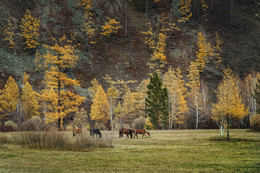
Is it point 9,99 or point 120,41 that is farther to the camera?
point 120,41

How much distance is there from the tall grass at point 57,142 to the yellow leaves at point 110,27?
81814 millimetres

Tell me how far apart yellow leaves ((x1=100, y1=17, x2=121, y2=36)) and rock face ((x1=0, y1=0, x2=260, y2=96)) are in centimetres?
210

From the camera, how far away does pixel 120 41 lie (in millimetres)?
99125

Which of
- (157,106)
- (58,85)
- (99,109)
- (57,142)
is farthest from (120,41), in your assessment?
(57,142)

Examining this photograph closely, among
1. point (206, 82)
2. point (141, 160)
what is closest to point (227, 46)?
point (206, 82)

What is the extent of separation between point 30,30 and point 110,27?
27723mm

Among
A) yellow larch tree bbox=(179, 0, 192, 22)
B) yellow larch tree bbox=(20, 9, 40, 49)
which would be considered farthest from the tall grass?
yellow larch tree bbox=(179, 0, 192, 22)

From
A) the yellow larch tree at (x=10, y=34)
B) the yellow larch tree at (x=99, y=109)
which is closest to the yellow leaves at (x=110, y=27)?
the yellow larch tree at (x=10, y=34)

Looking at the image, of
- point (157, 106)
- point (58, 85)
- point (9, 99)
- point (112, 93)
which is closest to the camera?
point (58, 85)

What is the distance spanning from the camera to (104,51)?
93312mm

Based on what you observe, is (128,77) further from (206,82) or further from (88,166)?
(88,166)

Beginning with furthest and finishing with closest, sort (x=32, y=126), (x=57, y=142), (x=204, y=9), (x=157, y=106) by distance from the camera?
(x=204, y=9)
(x=157, y=106)
(x=32, y=126)
(x=57, y=142)

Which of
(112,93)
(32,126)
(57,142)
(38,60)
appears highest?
(38,60)

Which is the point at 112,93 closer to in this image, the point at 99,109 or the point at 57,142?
the point at 99,109
